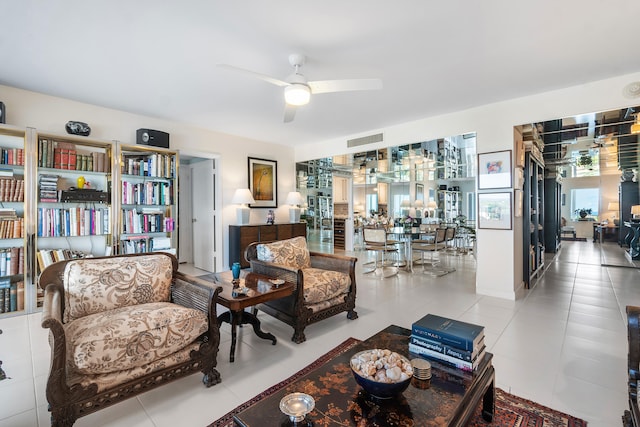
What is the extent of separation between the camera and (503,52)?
277 cm

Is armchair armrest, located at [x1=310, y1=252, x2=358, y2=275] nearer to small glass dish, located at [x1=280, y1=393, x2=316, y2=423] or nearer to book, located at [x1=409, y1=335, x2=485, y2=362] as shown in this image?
book, located at [x1=409, y1=335, x2=485, y2=362]

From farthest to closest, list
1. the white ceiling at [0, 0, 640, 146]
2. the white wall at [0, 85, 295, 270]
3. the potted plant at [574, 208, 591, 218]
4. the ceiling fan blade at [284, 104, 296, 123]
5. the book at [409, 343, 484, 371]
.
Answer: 1. the potted plant at [574, 208, 591, 218]
2. the white wall at [0, 85, 295, 270]
3. the ceiling fan blade at [284, 104, 296, 123]
4. the white ceiling at [0, 0, 640, 146]
5. the book at [409, 343, 484, 371]

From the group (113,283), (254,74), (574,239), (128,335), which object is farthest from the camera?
(574,239)

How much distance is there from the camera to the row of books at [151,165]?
14.1 feet

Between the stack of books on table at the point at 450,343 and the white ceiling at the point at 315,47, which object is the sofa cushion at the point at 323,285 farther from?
the white ceiling at the point at 315,47

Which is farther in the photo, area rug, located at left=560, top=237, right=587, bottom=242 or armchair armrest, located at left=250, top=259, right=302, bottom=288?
area rug, located at left=560, top=237, right=587, bottom=242

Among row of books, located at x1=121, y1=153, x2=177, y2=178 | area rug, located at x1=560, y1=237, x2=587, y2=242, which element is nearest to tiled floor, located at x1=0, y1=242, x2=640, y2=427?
row of books, located at x1=121, y1=153, x2=177, y2=178

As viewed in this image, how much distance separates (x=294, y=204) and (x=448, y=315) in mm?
4034

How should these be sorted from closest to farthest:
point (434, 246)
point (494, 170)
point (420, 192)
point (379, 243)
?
point (494, 170)
point (379, 243)
point (434, 246)
point (420, 192)

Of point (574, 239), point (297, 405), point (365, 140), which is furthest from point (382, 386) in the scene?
point (574, 239)

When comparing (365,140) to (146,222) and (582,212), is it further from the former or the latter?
(582,212)

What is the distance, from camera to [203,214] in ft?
20.0

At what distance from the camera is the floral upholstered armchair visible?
154cm

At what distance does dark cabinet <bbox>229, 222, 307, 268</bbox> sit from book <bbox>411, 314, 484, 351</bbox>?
4201 millimetres
